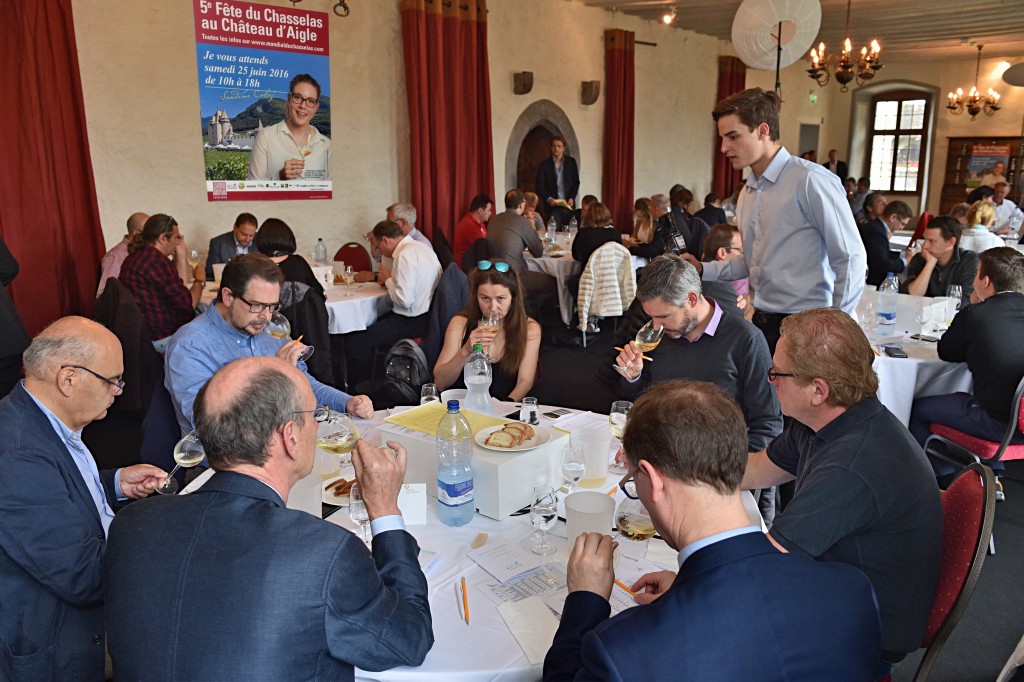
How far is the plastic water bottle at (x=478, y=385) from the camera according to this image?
9.07 ft

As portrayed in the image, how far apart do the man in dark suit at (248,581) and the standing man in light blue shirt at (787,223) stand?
2559 mm

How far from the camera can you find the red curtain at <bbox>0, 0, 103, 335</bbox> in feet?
17.6

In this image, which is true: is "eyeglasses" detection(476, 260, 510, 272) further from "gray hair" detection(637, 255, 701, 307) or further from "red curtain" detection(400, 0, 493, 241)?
"red curtain" detection(400, 0, 493, 241)

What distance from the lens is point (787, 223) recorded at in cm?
336

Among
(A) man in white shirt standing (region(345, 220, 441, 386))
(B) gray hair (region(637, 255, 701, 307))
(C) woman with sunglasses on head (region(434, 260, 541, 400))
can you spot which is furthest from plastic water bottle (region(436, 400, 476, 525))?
(A) man in white shirt standing (region(345, 220, 441, 386))

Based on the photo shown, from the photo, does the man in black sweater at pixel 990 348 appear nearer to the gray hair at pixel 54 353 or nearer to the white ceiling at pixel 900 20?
the gray hair at pixel 54 353

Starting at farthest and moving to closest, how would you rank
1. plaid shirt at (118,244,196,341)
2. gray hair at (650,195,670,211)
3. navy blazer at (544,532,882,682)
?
gray hair at (650,195,670,211) < plaid shirt at (118,244,196,341) < navy blazer at (544,532,882,682)

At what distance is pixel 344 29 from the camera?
24.3ft

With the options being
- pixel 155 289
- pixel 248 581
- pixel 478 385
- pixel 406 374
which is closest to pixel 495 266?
pixel 406 374

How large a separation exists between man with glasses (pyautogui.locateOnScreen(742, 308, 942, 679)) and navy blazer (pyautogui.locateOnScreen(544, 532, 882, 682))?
376mm

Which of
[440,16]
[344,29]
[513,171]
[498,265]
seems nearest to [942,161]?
[513,171]

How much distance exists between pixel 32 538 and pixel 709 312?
89.8 inches

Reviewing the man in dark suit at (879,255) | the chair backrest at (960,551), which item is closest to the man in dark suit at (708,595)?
the chair backrest at (960,551)

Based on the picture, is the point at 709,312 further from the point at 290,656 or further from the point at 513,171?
the point at 513,171
